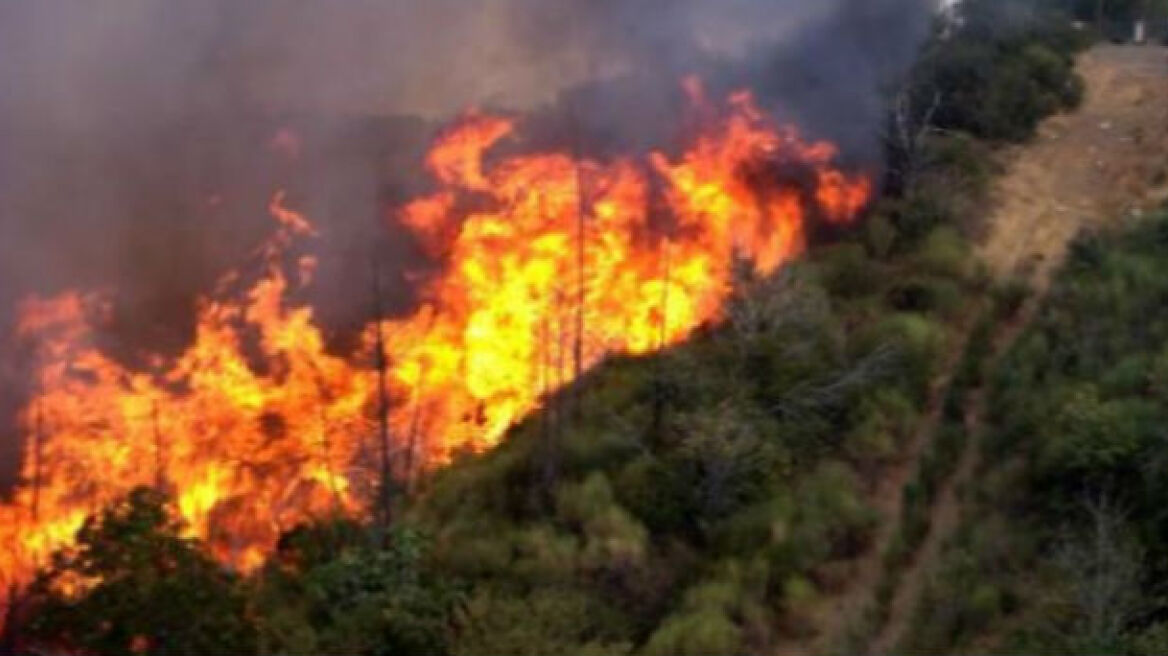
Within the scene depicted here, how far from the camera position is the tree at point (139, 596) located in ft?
49.4

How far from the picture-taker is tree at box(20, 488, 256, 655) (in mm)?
15070

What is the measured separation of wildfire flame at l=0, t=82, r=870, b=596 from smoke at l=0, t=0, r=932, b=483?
64cm

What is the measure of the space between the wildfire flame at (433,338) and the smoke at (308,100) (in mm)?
637

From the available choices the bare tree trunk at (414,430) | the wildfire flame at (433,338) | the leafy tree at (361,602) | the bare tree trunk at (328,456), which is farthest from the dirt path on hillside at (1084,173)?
the leafy tree at (361,602)

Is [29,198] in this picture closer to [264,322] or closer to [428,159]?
[264,322]

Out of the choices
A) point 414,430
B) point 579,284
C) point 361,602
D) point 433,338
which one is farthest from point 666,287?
point 361,602

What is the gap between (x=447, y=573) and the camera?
18766mm

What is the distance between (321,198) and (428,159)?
210 centimetres

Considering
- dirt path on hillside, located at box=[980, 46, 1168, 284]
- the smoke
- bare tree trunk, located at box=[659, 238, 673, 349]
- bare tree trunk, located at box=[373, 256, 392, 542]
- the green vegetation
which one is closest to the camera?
the green vegetation

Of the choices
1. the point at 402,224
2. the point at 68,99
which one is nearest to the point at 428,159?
the point at 402,224

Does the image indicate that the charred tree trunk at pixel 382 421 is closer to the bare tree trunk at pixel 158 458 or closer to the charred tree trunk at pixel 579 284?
the charred tree trunk at pixel 579 284

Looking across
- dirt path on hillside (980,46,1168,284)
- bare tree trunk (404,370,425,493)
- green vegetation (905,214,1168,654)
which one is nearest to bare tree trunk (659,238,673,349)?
bare tree trunk (404,370,425,493)

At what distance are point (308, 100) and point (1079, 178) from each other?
1477cm

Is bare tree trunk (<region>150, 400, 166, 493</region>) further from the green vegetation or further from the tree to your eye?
the green vegetation
